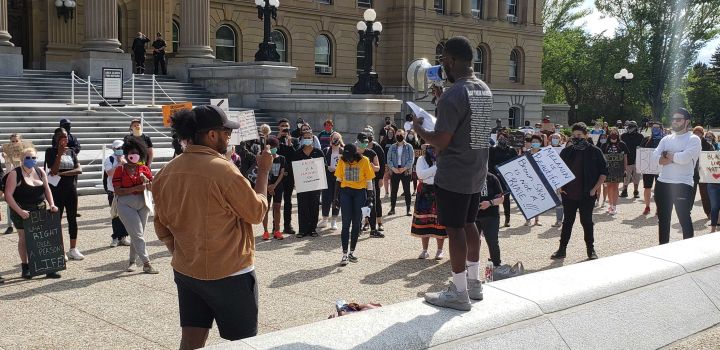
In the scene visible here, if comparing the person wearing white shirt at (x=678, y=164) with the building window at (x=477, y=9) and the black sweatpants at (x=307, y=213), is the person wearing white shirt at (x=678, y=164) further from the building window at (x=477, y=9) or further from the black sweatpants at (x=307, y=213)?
the building window at (x=477, y=9)

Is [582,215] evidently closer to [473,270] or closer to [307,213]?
[307,213]

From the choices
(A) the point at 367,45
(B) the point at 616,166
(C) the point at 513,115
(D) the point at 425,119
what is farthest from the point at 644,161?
(C) the point at 513,115

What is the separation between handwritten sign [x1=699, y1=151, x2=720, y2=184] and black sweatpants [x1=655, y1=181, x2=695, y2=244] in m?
2.42

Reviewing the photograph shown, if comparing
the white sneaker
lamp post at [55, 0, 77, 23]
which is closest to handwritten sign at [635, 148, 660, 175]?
the white sneaker

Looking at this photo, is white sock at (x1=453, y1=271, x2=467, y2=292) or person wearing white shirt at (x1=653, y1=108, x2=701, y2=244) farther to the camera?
person wearing white shirt at (x1=653, y1=108, x2=701, y2=244)

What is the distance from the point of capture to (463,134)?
194 inches

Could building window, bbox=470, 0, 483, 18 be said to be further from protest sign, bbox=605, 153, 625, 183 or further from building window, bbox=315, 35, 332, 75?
protest sign, bbox=605, 153, 625, 183

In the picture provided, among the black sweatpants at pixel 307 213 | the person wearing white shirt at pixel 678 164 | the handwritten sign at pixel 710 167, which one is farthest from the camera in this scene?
the black sweatpants at pixel 307 213

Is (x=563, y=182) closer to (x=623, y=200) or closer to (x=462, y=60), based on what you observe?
(x=462, y=60)

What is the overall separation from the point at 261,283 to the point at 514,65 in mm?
47578

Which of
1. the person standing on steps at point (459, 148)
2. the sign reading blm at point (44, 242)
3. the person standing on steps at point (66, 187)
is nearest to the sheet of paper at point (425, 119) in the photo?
the person standing on steps at point (459, 148)

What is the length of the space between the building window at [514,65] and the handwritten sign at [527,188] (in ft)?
148

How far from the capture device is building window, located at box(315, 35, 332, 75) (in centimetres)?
4359

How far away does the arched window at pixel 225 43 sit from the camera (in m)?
39.2
